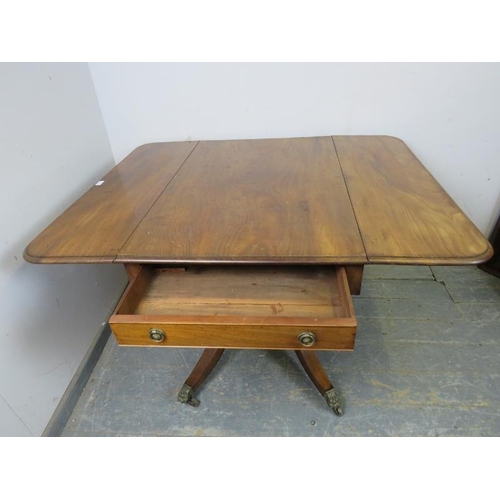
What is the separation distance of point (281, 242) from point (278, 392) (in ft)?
2.29

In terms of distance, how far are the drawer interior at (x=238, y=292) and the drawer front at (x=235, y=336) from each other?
0.23 ft

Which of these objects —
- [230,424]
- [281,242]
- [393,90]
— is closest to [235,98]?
[393,90]

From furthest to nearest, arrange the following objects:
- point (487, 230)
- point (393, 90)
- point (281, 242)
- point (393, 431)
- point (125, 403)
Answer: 1. point (487, 230)
2. point (393, 90)
3. point (125, 403)
4. point (393, 431)
5. point (281, 242)

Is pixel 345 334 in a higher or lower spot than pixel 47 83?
lower

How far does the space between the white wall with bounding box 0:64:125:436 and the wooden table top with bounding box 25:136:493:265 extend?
0.54 feet

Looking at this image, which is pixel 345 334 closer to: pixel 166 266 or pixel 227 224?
pixel 227 224

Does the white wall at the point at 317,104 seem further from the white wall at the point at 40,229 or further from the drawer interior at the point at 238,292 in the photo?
the drawer interior at the point at 238,292

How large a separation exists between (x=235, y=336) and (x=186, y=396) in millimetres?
620

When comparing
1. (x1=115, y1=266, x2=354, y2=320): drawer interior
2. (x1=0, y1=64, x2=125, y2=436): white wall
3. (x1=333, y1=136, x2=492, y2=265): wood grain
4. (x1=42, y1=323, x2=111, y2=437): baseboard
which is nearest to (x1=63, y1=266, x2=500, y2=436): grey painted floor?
(x1=42, y1=323, x2=111, y2=437): baseboard

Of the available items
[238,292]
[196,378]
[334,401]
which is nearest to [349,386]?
[334,401]

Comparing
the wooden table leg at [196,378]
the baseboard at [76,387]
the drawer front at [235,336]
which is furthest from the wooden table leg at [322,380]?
the baseboard at [76,387]

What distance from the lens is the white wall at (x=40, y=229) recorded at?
952mm

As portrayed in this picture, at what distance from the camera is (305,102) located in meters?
1.39

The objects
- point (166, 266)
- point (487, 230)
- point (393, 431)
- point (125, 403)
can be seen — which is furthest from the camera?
point (487, 230)
